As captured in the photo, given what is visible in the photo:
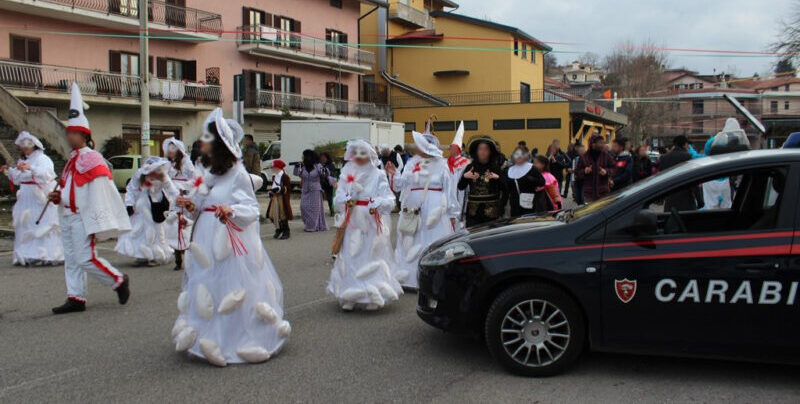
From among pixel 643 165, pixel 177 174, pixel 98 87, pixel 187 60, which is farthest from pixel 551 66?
pixel 177 174

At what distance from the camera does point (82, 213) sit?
21.8ft

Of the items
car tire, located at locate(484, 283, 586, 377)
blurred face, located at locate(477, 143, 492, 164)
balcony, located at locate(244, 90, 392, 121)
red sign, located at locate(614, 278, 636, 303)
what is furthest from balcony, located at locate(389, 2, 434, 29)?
red sign, located at locate(614, 278, 636, 303)

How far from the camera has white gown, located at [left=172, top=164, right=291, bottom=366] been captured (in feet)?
16.4

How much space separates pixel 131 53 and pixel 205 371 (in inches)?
1064

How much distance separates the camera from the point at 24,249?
32.2 feet

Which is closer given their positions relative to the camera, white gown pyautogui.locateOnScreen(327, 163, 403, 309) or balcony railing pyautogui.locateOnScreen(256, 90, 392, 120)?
white gown pyautogui.locateOnScreen(327, 163, 403, 309)

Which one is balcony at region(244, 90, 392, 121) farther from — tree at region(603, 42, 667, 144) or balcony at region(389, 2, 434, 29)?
tree at region(603, 42, 667, 144)

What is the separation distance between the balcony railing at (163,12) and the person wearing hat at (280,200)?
55.8 feet

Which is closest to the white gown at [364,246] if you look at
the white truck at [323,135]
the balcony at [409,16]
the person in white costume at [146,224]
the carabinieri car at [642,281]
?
the carabinieri car at [642,281]

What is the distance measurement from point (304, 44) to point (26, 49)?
15465 millimetres

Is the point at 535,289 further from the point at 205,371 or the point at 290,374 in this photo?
the point at 205,371

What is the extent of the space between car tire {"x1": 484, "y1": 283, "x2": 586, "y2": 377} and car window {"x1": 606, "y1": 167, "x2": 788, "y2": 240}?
0.61m

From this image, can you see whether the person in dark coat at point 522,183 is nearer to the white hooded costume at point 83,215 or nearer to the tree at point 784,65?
the white hooded costume at point 83,215

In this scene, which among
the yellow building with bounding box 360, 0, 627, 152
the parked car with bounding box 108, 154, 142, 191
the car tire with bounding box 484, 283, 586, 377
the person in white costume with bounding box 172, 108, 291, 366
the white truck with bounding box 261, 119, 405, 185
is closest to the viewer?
the car tire with bounding box 484, 283, 586, 377
